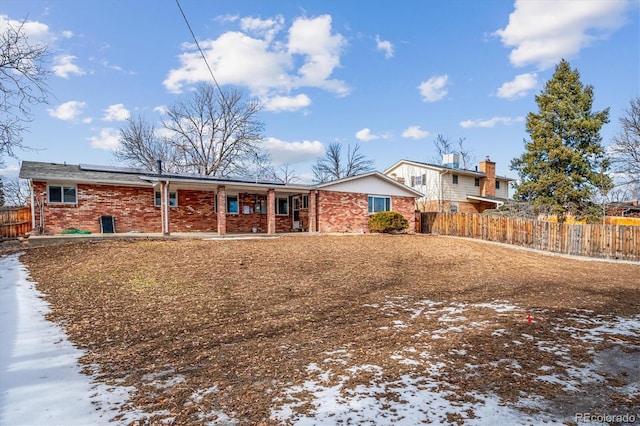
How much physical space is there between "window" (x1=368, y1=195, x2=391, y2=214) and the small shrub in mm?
747

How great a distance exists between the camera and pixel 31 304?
19.8ft

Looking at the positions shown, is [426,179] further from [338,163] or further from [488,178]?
[338,163]

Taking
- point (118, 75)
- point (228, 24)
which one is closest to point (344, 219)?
point (228, 24)

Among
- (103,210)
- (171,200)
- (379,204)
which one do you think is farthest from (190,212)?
(379,204)

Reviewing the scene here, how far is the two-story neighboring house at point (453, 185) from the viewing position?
2745cm

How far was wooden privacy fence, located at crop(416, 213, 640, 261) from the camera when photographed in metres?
13.9

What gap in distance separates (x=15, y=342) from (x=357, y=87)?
20.2 meters

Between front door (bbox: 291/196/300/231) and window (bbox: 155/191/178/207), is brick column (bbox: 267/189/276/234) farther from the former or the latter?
window (bbox: 155/191/178/207)

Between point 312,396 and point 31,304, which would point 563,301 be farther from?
point 31,304

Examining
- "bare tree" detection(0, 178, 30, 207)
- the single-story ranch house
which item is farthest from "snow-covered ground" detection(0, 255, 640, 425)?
"bare tree" detection(0, 178, 30, 207)

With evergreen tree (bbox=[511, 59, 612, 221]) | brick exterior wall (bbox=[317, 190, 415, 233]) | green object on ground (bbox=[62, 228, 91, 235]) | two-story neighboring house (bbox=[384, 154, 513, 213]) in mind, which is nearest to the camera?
green object on ground (bbox=[62, 228, 91, 235])

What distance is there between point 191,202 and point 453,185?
21.0 m

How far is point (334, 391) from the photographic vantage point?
3.09m

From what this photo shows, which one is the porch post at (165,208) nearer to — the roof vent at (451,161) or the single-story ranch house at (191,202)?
the single-story ranch house at (191,202)
